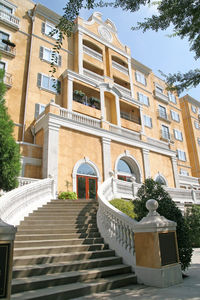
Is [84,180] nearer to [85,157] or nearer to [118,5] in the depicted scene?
[85,157]

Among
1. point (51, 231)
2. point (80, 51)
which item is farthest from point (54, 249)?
point (80, 51)

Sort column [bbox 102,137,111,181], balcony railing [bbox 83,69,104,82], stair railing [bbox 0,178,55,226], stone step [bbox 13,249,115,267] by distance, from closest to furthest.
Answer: stone step [bbox 13,249,115,267]
stair railing [bbox 0,178,55,226]
column [bbox 102,137,111,181]
balcony railing [bbox 83,69,104,82]

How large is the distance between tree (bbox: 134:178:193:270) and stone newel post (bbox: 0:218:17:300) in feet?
15.1

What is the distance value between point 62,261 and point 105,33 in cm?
2618

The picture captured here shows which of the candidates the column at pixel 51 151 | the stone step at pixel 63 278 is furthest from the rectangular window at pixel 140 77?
the stone step at pixel 63 278

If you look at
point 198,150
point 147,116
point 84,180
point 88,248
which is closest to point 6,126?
point 88,248

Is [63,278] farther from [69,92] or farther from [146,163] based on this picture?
[146,163]

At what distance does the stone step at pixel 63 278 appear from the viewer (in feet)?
14.3

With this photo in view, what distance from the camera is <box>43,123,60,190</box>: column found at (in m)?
14.3

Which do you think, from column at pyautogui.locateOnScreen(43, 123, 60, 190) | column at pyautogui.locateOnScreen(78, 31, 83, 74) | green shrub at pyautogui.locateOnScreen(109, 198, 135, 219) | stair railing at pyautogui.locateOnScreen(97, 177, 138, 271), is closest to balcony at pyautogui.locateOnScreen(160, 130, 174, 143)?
column at pyautogui.locateOnScreen(78, 31, 83, 74)

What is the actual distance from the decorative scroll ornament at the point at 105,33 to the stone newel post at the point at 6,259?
26313 millimetres

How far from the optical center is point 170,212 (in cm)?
665

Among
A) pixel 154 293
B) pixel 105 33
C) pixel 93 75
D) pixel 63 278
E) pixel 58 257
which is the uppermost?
pixel 105 33

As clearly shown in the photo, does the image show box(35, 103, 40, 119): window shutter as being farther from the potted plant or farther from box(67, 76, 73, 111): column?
the potted plant
